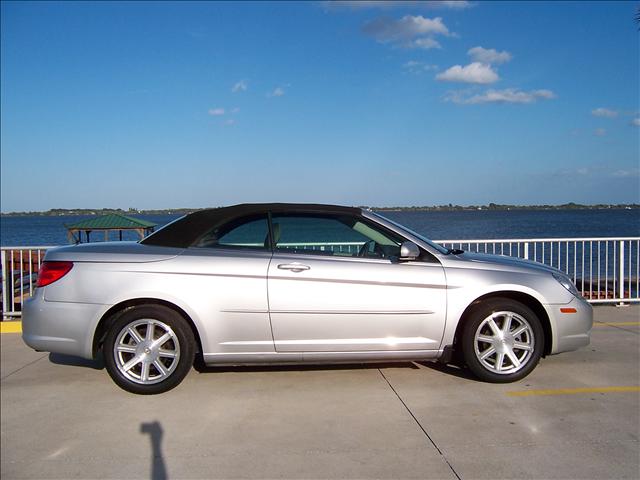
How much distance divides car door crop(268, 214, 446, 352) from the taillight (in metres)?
1.76

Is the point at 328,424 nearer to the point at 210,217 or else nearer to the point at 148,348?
the point at 148,348

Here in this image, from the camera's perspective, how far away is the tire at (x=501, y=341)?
15.9 feet

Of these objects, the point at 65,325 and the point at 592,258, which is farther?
the point at 592,258

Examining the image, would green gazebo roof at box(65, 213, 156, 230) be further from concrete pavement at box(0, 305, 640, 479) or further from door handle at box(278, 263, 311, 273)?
door handle at box(278, 263, 311, 273)

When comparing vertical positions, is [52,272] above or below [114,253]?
below

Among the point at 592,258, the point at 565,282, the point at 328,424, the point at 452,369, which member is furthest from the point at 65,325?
the point at 592,258

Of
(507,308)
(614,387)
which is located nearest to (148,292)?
(507,308)

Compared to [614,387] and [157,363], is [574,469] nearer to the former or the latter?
[614,387]

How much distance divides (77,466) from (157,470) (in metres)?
0.55

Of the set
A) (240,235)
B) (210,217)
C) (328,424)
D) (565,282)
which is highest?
(210,217)

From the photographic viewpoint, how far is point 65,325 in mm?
4645

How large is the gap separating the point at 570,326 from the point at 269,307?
2.74 metres

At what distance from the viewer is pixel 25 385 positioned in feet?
16.9

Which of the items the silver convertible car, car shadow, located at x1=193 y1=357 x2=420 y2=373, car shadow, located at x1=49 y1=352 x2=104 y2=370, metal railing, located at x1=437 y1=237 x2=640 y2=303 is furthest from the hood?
metal railing, located at x1=437 y1=237 x2=640 y2=303
